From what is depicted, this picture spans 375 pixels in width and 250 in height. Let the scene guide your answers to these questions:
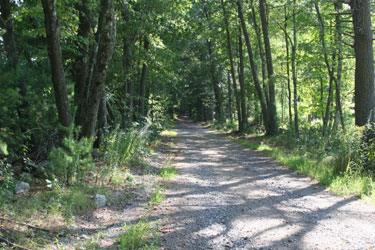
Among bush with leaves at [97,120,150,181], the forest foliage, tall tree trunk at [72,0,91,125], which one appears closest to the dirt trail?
bush with leaves at [97,120,150,181]

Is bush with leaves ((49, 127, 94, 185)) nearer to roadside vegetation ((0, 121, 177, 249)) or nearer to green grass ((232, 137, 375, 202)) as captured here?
roadside vegetation ((0, 121, 177, 249))

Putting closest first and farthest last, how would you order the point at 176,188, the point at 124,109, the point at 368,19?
1. the point at 176,188
2. the point at 368,19
3. the point at 124,109

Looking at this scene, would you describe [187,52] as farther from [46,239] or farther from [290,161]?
[46,239]

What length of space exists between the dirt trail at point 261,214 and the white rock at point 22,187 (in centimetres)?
236

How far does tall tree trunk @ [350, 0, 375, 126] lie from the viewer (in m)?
8.26

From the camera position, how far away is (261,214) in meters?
5.15

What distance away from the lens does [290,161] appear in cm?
959

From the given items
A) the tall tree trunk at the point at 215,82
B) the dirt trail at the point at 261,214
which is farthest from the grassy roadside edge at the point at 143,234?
the tall tree trunk at the point at 215,82

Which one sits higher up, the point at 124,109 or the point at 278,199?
the point at 124,109

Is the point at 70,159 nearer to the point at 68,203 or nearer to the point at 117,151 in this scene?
the point at 68,203

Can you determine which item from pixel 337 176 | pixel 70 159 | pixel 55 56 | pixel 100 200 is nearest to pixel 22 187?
pixel 70 159

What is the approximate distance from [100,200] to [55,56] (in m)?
2.85

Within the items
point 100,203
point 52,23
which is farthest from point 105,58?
point 100,203

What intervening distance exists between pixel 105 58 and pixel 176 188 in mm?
3471
